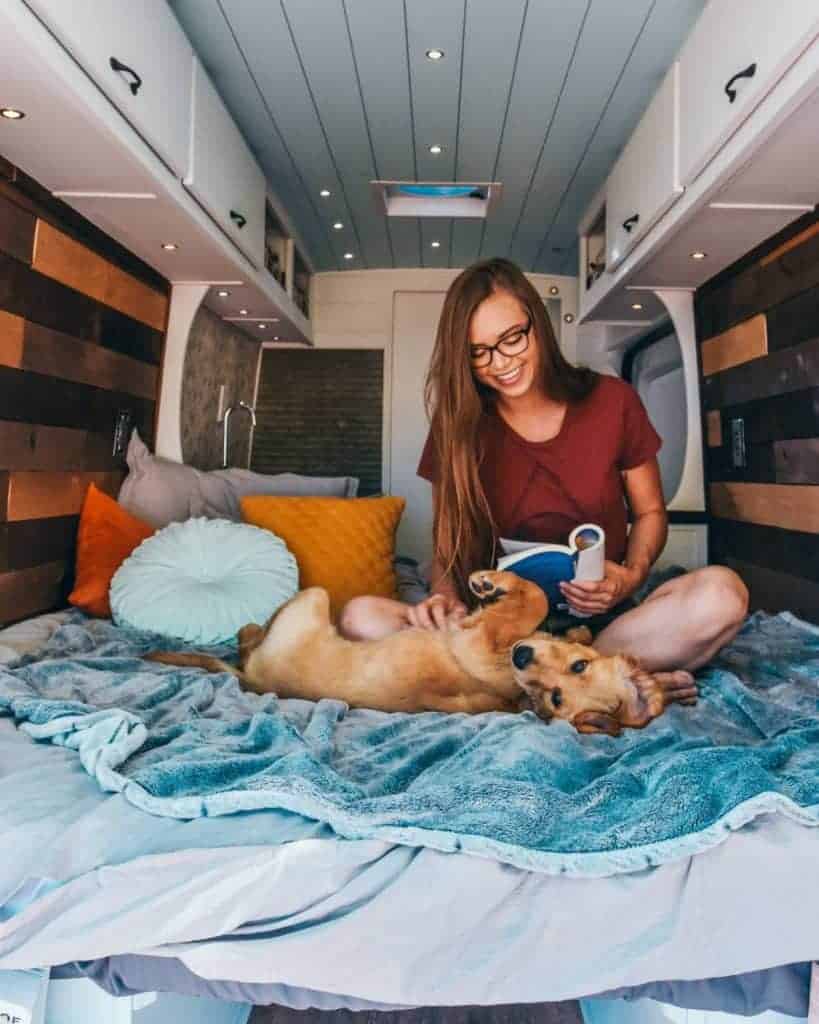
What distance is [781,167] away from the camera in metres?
1.51

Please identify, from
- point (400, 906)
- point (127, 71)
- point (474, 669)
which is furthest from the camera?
point (127, 71)

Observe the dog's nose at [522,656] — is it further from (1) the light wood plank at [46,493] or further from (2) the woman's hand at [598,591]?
(1) the light wood plank at [46,493]

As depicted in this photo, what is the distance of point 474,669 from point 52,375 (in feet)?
3.81

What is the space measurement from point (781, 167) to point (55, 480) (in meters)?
1.66

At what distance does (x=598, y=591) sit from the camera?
4.52ft

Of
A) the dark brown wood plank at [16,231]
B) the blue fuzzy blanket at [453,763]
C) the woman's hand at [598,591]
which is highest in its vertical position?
the dark brown wood plank at [16,231]

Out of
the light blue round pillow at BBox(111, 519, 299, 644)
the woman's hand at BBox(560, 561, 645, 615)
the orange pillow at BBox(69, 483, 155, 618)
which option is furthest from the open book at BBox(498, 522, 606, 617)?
the orange pillow at BBox(69, 483, 155, 618)

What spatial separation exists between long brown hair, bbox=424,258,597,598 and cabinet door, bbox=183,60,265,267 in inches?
27.5

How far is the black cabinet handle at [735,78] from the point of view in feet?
4.40

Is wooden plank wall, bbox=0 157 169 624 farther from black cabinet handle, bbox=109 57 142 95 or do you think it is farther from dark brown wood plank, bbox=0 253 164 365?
black cabinet handle, bbox=109 57 142 95

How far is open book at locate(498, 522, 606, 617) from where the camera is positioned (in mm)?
1335

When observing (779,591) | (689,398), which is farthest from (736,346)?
(779,591)

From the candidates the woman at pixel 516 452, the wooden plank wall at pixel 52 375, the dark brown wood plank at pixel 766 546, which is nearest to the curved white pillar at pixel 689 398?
the dark brown wood plank at pixel 766 546

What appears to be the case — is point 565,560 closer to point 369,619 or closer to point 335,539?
point 369,619
